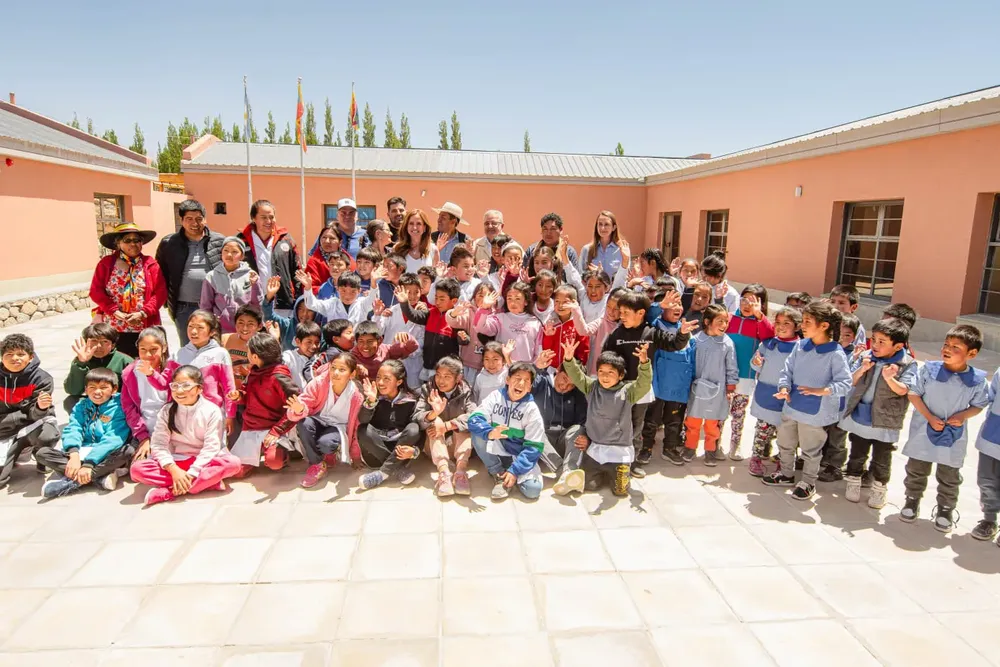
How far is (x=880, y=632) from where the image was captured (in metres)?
2.39

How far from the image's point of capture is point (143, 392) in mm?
3717

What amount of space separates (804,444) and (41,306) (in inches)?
448

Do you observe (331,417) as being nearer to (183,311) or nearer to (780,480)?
(183,311)

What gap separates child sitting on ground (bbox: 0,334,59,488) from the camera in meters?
3.57

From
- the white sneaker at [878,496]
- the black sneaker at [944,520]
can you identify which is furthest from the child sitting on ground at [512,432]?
the black sneaker at [944,520]

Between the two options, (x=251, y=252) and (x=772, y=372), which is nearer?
(x=772, y=372)

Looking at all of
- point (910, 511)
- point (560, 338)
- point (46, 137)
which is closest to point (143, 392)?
point (560, 338)

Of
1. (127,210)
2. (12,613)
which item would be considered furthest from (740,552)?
(127,210)

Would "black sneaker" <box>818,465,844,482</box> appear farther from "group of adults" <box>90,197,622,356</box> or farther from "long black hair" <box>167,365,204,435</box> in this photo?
"long black hair" <box>167,365,204,435</box>

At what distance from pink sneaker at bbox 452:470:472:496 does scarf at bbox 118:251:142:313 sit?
8.98 ft

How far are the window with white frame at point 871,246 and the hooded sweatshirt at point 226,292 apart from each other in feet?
28.2

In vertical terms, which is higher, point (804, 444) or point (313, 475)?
point (804, 444)

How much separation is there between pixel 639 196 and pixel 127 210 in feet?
43.4

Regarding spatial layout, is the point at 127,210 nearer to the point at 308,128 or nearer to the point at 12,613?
the point at 12,613
